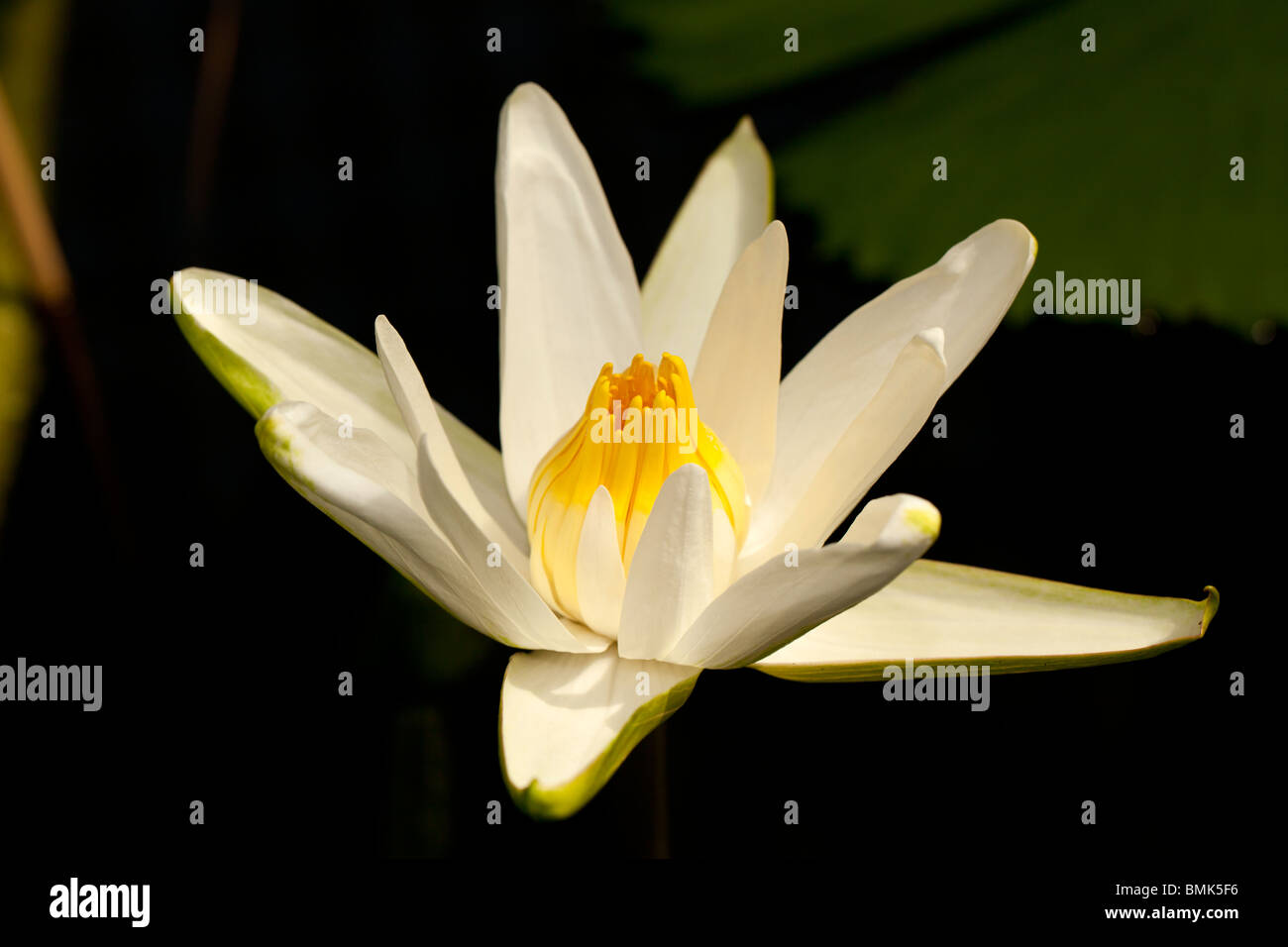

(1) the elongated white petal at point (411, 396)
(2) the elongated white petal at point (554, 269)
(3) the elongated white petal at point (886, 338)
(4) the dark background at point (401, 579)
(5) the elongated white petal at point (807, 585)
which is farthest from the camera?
(4) the dark background at point (401, 579)

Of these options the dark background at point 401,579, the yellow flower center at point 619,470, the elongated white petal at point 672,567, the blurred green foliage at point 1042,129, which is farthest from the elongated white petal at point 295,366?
the blurred green foliage at point 1042,129

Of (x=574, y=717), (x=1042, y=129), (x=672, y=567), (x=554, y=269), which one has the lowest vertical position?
(x=574, y=717)

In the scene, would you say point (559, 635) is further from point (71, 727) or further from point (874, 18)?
point (874, 18)

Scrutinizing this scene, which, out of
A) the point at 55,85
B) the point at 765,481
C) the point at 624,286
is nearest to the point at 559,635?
the point at 765,481

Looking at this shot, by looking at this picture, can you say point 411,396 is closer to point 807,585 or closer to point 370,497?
point 370,497

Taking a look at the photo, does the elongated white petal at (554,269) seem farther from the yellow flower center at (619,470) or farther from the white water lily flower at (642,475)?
the yellow flower center at (619,470)

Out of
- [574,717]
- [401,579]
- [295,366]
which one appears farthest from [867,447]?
[401,579]
